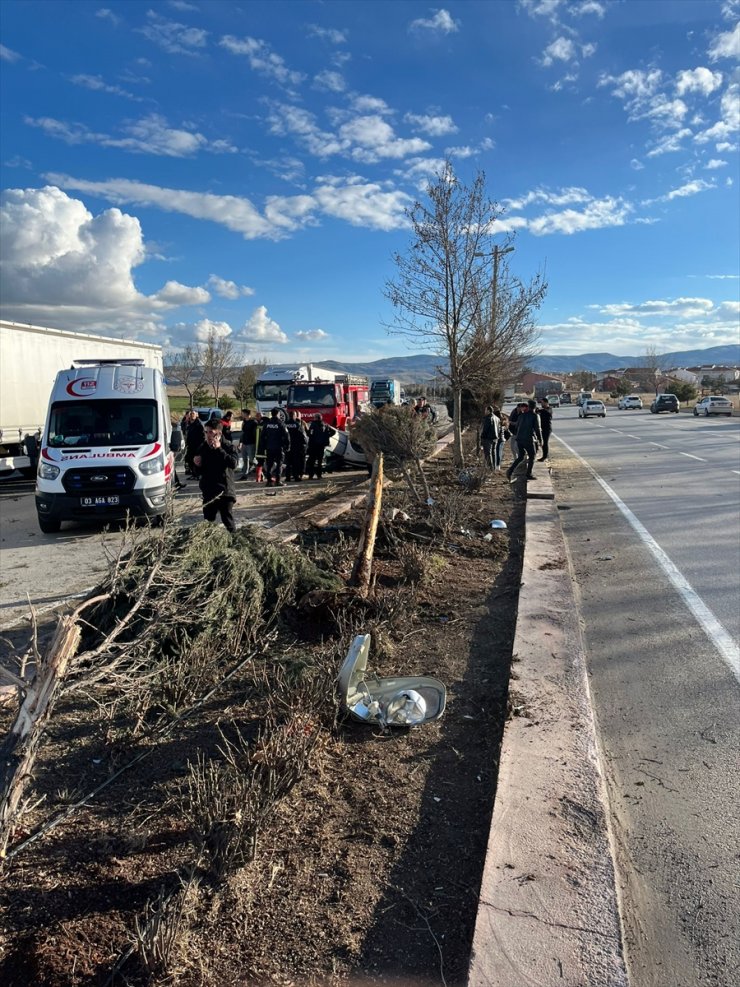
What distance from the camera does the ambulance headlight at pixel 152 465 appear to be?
33.9 ft

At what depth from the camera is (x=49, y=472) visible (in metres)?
10.1

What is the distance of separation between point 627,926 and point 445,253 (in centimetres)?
1432

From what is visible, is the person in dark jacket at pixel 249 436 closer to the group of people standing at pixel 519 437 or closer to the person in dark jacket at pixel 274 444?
the person in dark jacket at pixel 274 444

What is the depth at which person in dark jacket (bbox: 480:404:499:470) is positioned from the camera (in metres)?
15.0

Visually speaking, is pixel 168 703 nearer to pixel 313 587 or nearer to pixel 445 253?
pixel 313 587

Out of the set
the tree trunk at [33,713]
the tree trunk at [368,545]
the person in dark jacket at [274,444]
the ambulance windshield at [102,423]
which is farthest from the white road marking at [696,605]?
the person in dark jacket at [274,444]

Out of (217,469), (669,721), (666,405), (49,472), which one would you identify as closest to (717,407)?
(666,405)

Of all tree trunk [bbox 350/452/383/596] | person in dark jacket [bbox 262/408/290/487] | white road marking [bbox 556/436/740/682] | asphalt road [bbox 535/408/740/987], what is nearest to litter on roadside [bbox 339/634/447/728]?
asphalt road [bbox 535/408/740/987]

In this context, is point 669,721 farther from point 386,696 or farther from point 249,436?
point 249,436

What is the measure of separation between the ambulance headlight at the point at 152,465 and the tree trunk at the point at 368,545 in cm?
437

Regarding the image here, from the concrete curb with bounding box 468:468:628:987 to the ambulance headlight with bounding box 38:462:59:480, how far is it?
787cm

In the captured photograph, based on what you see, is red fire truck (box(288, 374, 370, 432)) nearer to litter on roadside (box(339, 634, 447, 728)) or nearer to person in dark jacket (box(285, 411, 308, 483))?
person in dark jacket (box(285, 411, 308, 483))

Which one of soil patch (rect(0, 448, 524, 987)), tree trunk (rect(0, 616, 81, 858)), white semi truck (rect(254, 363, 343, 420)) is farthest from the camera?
white semi truck (rect(254, 363, 343, 420))

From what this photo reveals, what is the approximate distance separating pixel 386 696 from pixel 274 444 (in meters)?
11.7
